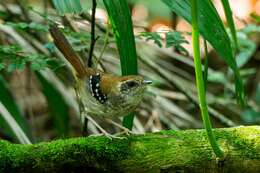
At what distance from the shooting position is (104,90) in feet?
8.84

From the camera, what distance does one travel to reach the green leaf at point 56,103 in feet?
13.7

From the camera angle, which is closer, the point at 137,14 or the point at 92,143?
the point at 92,143

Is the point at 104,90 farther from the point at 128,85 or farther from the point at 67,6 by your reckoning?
the point at 67,6

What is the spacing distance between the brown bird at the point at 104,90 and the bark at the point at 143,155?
415 millimetres

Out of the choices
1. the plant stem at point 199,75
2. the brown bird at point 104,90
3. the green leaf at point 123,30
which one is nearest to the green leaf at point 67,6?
the green leaf at point 123,30

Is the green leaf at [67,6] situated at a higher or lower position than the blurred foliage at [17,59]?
higher

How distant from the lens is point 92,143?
7.20ft

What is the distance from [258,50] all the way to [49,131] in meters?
2.42

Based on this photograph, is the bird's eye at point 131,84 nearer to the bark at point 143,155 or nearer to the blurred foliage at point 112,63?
Answer: the blurred foliage at point 112,63

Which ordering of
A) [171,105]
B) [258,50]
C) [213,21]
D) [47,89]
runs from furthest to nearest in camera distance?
[258,50] → [171,105] → [47,89] → [213,21]

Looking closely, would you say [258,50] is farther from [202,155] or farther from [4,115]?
[202,155]

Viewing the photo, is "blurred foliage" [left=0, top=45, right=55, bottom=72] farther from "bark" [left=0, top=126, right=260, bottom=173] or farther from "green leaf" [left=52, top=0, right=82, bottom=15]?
"green leaf" [left=52, top=0, right=82, bottom=15]

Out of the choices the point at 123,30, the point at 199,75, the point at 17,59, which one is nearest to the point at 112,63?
the point at 17,59

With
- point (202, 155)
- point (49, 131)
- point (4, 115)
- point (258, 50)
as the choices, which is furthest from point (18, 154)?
A: point (258, 50)
